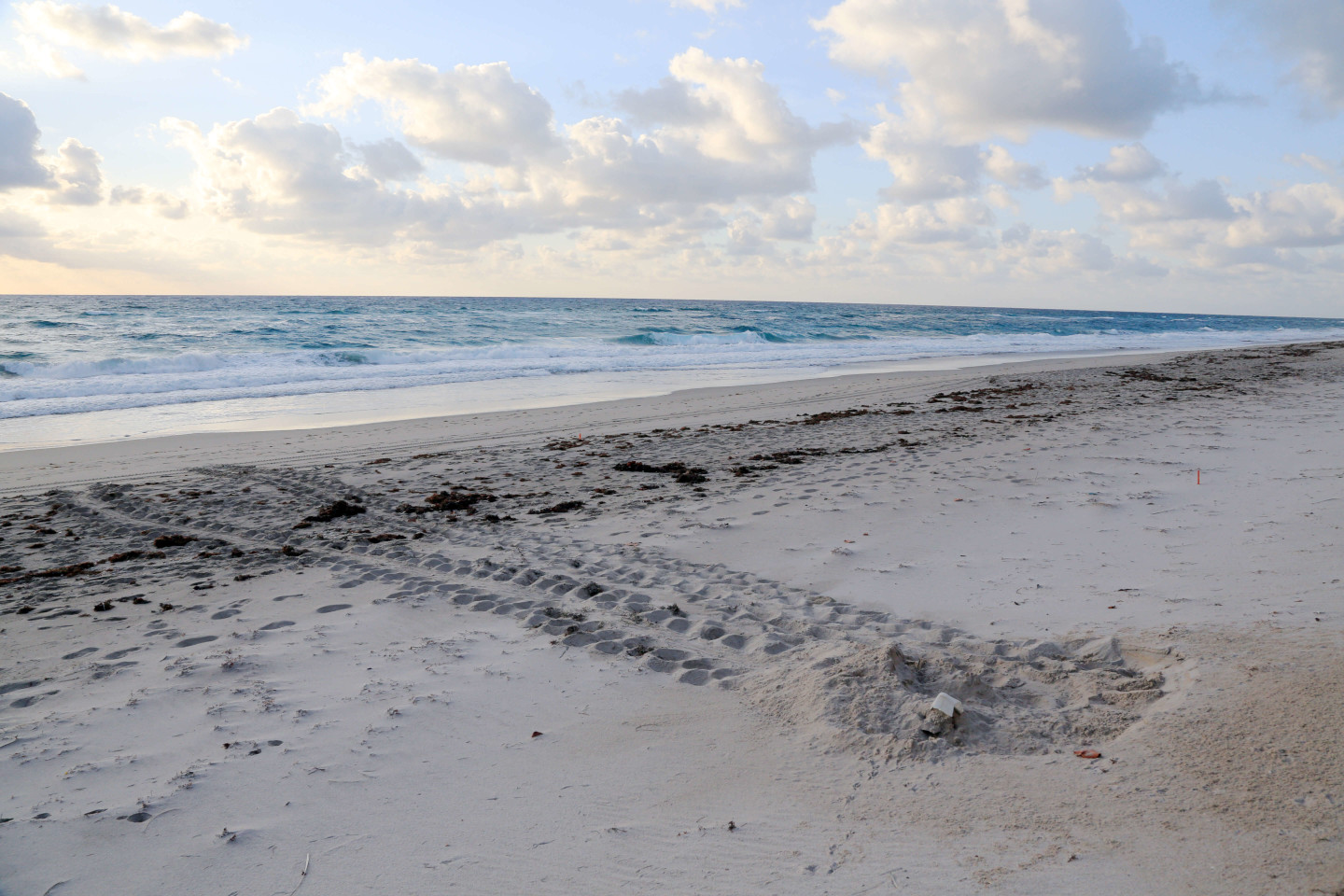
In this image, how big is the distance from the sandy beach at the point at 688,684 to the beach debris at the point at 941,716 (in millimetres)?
16

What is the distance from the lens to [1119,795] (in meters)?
2.26

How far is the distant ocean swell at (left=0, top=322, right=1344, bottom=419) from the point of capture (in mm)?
15000

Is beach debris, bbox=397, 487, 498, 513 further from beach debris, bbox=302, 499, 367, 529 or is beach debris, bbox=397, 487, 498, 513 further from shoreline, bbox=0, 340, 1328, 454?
shoreline, bbox=0, 340, 1328, 454

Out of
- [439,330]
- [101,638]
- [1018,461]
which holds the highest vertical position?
[439,330]

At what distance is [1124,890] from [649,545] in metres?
3.63

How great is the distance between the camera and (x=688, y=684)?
3.23 meters

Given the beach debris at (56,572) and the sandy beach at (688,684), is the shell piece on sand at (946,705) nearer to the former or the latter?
the sandy beach at (688,684)

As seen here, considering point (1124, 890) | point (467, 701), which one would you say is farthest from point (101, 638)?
point (1124, 890)

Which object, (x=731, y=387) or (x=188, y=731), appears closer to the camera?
(x=188, y=731)

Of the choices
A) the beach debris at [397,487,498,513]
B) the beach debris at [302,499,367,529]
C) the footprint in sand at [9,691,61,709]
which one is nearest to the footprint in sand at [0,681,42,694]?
the footprint in sand at [9,691,61,709]

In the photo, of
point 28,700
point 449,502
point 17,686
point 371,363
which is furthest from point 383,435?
point 371,363

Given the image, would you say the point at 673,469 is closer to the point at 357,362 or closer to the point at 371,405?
the point at 371,405

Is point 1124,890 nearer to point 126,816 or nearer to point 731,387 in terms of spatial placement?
point 126,816

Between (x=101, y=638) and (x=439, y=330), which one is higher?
(x=439, y=330)
